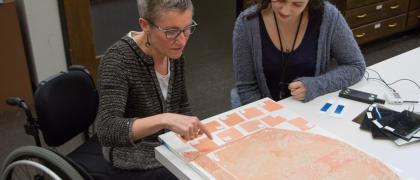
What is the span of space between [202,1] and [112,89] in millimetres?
3709

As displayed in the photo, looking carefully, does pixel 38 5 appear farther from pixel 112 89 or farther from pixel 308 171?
pixel 308 171

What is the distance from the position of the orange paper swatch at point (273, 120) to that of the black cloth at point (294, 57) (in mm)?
→ 401

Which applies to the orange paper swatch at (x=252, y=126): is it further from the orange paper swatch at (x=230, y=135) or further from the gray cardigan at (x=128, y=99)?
the gray cardigan at (x=128, y=99)

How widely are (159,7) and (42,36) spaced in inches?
69.2

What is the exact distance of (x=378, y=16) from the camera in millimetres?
3715

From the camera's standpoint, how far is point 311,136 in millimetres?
1306

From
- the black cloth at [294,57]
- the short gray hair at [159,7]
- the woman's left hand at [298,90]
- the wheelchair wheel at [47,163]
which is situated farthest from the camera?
the black cloth at [294,57]

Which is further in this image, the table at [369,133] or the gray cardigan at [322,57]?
the gray cardigan at [322,57]

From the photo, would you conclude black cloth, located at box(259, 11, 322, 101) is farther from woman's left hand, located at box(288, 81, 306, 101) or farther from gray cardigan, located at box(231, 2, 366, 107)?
woman's left hand, located at box(288, 81, 306, 101)

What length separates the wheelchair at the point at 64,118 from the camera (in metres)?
1.45

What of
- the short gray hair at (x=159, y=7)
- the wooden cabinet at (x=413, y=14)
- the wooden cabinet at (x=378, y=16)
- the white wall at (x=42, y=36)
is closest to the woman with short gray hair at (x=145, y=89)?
the short gray hair at (x=159, y=7)

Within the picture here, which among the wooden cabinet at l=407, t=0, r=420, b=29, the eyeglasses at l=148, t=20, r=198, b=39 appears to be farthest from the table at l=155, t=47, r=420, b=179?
the wooden cabinet at l=407, t=0, r=420, b=29

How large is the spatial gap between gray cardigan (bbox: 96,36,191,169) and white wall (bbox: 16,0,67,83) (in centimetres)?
151

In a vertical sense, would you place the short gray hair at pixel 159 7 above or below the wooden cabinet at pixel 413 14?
above
